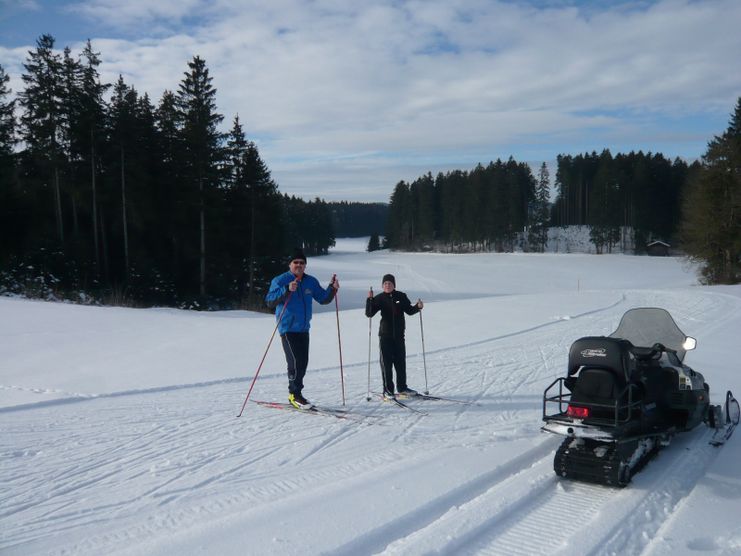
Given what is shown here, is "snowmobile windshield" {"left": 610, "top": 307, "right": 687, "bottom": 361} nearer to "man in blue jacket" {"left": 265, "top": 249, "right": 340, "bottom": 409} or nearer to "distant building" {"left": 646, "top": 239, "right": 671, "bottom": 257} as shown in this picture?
"man in blue jacket" {"left": 265, "top": 249, "right": 340, "bottom": 409}

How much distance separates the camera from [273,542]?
3.65m

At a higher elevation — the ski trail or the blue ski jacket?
the blue ski jacket

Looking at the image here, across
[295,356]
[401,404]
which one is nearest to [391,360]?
[401,404]

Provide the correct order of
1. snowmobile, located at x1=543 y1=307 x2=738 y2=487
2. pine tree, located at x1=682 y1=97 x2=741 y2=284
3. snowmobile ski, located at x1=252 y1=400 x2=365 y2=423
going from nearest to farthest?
1. snowmobile, located at x1=543 y1=307 x2=738 y2=487
2. snowmobile ski, located at x1=252 y1=400 x2=365 y2=423
3. pine tree, located at x1=682 y1=97 x2=741 y2=284

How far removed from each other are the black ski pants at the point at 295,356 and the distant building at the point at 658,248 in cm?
6235

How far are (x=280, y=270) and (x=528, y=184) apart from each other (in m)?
57.0

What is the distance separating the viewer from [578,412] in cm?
498

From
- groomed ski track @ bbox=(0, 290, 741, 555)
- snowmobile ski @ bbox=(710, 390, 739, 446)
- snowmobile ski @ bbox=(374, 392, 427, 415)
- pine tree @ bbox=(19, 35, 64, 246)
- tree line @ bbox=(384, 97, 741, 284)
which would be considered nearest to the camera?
Answer: groomed ski track @ bbox=(0, 290, 741, 555)

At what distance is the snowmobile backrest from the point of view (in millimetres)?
4957

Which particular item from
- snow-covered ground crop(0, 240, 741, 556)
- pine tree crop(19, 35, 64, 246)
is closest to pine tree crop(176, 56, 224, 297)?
pine tree crop(19, 35, 64, 246)

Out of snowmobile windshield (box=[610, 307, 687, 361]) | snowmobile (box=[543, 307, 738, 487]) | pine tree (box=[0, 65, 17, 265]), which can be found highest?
pine tree (box=[0, 65, 17, 265])

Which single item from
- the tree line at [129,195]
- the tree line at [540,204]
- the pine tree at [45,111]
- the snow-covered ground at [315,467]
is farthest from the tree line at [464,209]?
the snow-covered ground at [315,467]

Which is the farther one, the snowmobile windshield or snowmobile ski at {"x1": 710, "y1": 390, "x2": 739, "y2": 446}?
the snowmobile windshield

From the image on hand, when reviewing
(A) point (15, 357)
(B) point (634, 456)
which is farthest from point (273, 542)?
(A) point (15, 357)
